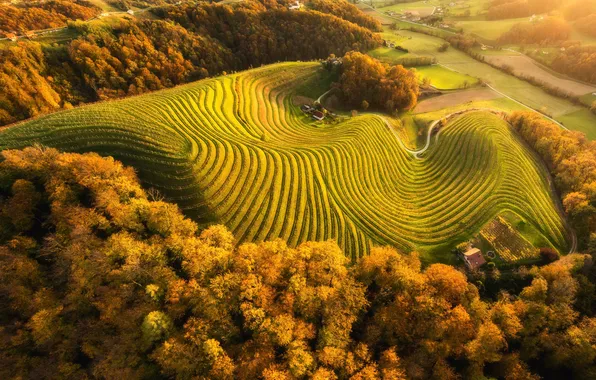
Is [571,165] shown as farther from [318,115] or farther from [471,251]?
[318,115]

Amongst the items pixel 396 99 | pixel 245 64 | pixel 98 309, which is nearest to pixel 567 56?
pixel 396 99

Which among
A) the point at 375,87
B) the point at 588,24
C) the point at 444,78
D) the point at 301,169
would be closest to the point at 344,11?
the point at 444,78

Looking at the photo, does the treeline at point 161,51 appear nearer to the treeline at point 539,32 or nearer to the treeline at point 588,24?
the treeline at point 539,32

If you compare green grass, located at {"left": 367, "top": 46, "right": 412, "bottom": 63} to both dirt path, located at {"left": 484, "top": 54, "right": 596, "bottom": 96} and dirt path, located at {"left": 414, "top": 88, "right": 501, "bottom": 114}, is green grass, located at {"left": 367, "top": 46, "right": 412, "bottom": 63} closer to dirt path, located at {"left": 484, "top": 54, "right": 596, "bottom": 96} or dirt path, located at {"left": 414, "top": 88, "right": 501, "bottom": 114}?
dirt path, located at {"left": 414, "top": 88, "right": 501, "bottom": 114}

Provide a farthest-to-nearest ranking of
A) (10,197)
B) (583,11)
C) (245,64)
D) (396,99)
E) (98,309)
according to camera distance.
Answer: (583,11)
(245,64)
(396,99)
(10,197)
(98,309)

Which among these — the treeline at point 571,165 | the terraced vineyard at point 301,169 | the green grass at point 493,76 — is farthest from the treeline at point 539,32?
the terraced vineyard at point 301,169

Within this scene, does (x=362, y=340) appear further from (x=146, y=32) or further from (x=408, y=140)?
(x=146, y=32)

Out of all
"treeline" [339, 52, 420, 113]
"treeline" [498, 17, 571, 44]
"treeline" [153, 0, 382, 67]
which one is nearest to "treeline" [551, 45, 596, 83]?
"treeline" [498, 17, 571, 44]
